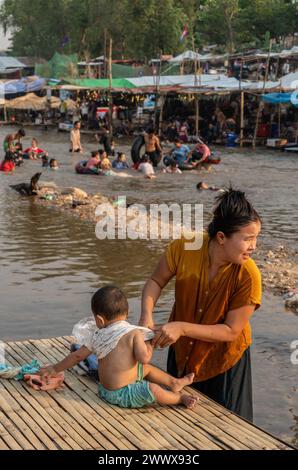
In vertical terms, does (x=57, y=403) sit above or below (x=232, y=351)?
below

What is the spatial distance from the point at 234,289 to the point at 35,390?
51.1 inches

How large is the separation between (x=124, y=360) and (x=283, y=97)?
21.9 m

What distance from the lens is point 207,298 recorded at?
133 inches

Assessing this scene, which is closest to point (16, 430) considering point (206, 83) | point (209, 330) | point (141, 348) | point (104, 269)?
point (141, 348)

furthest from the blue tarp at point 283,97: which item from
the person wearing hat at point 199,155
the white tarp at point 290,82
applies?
the person wearing hat at point 199,155

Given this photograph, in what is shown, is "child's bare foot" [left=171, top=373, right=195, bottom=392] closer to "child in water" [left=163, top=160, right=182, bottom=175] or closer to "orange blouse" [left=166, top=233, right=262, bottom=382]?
"orange blouse" [left=166, top=233, right=262, bottom=382]

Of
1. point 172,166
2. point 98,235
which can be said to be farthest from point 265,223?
point 172,166

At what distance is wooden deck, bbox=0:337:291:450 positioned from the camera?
10.5ft

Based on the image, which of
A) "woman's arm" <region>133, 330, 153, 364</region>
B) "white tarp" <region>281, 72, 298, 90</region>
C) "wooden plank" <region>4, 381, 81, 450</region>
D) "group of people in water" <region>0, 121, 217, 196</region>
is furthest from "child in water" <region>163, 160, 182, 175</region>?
"woman's arm" <region>133, 330, 153, 364</region>

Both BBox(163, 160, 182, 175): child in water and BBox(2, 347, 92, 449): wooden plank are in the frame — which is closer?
BBox(2, 347, 92, 449): wooden plank

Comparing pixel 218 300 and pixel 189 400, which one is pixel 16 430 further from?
pixel 218 300

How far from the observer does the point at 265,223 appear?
11.9 m

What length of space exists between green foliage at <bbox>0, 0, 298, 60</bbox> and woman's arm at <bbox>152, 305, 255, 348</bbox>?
3282cm

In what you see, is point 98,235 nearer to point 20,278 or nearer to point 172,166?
point 20,278
